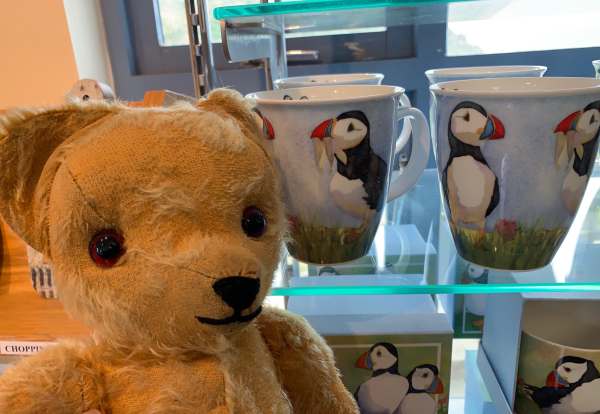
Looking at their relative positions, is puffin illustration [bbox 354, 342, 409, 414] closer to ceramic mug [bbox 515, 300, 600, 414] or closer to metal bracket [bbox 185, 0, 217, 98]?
ceramic mug [bbox 515, 300, 600, 414]

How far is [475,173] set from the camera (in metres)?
0.34

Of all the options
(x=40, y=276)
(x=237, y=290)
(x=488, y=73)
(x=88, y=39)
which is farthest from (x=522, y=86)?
(x=88, y=39)

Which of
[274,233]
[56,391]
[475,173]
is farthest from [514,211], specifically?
[56,391]

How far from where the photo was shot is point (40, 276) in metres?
0.48

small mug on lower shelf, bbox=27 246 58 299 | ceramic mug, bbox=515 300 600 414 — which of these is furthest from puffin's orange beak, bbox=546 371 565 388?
small mug on lower shelf, bbox=27 246 58 299

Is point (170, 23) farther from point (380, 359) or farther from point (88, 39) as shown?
point (380, 359)

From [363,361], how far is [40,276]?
305 millimetres

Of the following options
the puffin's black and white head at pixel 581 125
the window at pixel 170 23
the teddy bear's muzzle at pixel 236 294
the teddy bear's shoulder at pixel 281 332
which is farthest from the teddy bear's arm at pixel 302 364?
the window at pixel 170 23

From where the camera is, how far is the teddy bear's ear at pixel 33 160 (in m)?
0.25

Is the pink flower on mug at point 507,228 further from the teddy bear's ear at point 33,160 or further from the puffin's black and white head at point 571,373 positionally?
the teddy bear's ear at point 33,160

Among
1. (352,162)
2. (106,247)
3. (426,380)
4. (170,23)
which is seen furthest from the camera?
(170,23)

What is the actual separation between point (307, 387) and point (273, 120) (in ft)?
0.63

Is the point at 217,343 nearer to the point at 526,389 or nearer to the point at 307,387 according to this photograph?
the point at 307,387

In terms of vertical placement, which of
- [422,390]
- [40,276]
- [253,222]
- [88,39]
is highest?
[88,39]
